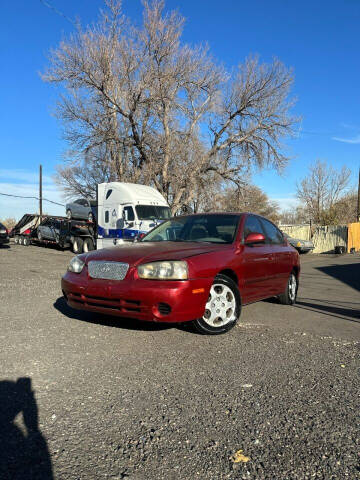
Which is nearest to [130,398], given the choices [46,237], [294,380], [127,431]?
[127,431]

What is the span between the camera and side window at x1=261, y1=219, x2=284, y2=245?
643 centimetres

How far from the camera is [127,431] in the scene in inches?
97.6

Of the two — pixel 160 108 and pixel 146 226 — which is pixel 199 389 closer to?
pixel 146 226

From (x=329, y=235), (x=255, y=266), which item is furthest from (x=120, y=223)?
(x=329, y=235)

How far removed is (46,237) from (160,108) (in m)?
10.8

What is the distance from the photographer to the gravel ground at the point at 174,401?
7.11 feet

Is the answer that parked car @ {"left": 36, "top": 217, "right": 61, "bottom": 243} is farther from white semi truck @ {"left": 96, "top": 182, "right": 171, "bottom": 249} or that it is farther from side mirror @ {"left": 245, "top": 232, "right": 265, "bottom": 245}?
side mirror @ {"left": 245, "top": 232, "right": 265, "bottom": 245}

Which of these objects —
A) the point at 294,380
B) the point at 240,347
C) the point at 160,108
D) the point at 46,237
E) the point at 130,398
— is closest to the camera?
the point at 130,398

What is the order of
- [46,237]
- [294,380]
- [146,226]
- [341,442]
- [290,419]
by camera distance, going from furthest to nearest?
1. [46,237]
2. [146,226]
3. [294,380]
4. [290,419]
5. [341,442]

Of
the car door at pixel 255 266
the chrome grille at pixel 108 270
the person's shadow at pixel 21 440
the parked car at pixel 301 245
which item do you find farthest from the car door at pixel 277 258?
the parked car at pixel 301 245

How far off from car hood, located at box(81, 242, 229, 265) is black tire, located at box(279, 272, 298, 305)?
218 centimetres

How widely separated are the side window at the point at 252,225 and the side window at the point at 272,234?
0.78 ft

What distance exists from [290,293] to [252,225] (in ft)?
5.69

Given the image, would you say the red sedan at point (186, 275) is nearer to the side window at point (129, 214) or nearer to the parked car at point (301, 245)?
the side window at point (129, 214)
